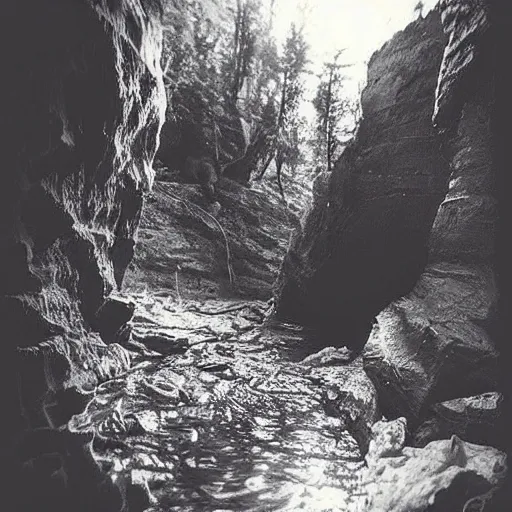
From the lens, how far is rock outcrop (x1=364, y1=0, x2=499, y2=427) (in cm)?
510

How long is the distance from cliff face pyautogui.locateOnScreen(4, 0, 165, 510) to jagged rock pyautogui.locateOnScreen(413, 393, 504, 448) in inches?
152

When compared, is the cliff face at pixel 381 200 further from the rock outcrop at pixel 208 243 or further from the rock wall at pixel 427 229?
the rock outcrop at pixel 208 243

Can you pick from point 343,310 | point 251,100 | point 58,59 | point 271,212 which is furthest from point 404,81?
point 251,100

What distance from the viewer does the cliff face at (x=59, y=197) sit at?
3.28 metres

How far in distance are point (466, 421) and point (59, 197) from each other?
5461 millimetres

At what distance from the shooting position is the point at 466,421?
4609 mm

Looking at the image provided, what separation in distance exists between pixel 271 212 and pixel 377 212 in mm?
10286

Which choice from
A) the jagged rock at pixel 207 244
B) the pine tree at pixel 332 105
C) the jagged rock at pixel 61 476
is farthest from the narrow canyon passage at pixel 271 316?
the pine tree at pixel 332 105

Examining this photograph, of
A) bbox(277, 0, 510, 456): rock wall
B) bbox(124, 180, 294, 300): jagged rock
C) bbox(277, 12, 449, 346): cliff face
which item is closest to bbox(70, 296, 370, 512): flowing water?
bbox(277, 0, 510, 456): rock wall

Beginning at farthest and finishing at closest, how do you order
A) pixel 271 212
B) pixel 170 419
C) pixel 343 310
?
pixel 271 212 < pixel 343 310 < pixel 170 419

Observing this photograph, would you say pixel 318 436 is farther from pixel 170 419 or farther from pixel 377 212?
pixel 377 212

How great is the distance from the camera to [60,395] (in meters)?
3.77

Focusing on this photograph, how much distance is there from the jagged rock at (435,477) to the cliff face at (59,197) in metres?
2.84

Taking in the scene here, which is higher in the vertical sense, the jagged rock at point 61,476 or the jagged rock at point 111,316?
the jagged rock at point 111,316
